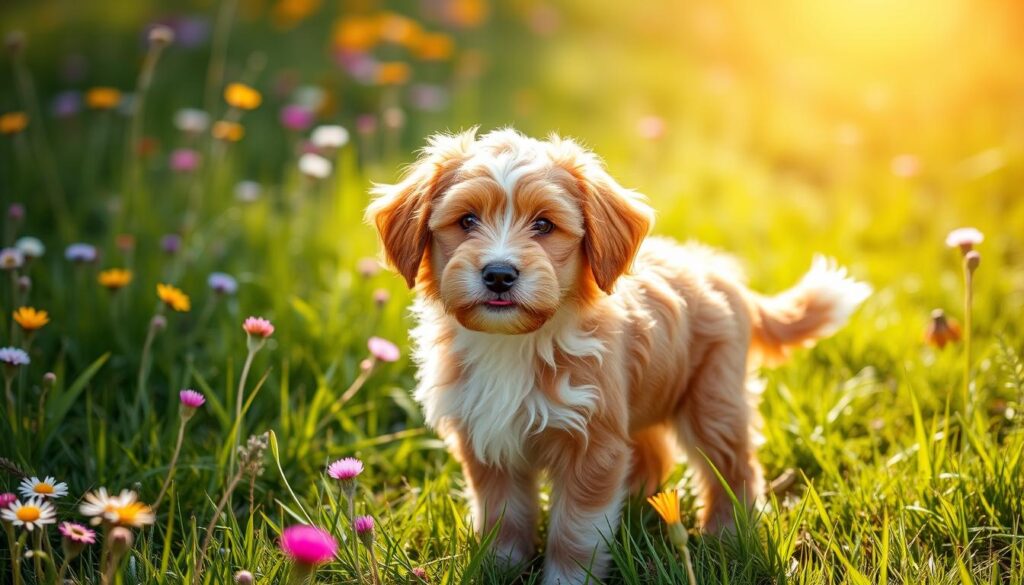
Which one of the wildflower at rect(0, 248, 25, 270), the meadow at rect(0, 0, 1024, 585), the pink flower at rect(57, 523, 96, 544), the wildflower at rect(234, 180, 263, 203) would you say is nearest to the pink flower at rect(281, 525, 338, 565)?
the meadow at rect(0, 0, 1024, 585)

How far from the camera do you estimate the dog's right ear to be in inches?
127

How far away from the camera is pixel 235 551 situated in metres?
2.94

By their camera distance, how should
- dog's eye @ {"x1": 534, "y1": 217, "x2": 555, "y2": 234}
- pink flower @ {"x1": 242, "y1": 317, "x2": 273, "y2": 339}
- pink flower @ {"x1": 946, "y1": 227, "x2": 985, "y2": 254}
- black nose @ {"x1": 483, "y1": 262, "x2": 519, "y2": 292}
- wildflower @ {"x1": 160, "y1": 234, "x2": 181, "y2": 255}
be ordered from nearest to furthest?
black nose @ {"x1": 483, "y1": 262, "x2": 519, "y2": 292}
pink flower @ {"x1": 242, "y1": 317, "x2": 273, "y2": 339}
dog's eye @ {"x1": 534, "y1": 217, "x2": 555, "y2": 234}
pink flower @ {"x1": 946, "y1": 227, "x2": 985, "y2": 254}
wildflower @ {"x1": 160, "y1": 234, "x2": 181, "y2": 255}

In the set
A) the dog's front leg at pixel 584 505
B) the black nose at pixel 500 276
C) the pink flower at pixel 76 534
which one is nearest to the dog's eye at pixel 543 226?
the black nose at pixel 500 276

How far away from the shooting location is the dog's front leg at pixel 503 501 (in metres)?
3.38

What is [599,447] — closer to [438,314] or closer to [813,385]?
[438,314]

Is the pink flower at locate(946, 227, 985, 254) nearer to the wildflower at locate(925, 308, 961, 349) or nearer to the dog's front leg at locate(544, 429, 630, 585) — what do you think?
the wildflower at locate(925, 308, 961, 349)

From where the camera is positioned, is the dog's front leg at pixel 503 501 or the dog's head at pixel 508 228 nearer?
the dog's head at pixel 508 228

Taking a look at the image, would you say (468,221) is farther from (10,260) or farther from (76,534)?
(10,260)

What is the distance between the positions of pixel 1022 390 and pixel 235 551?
9.02 ft

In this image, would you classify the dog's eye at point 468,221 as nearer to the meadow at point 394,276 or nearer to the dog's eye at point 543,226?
the dog's eye at point 543,226

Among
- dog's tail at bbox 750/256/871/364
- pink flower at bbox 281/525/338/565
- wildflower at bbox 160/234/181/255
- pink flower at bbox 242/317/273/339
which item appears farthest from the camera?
wildflower at bbox 160/234/181/255

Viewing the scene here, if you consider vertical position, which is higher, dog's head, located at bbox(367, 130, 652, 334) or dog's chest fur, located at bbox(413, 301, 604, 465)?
dog's head, located at bbox(367, 130, 652, 334)

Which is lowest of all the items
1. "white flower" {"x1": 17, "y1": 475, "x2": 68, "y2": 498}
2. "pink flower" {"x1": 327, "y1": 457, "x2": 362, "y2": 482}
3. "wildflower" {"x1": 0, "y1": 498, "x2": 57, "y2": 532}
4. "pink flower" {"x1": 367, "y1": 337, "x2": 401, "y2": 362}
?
"white flower" {"x1": 17, "y1": 475, "x2": 68, "y2": 498}
